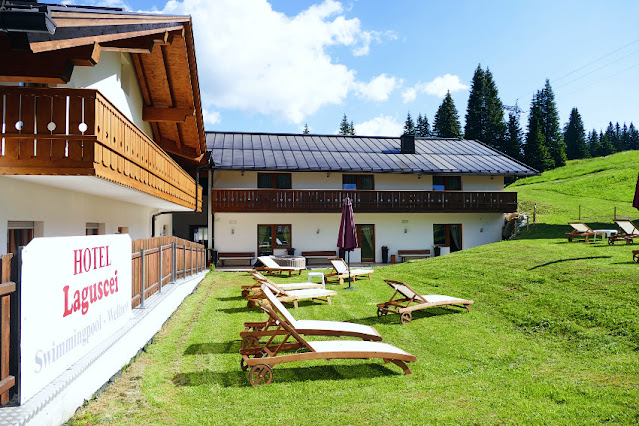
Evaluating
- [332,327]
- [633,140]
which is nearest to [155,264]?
[332,327]

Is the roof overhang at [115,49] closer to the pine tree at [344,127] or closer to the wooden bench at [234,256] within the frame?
the wooden bench at [234,256]

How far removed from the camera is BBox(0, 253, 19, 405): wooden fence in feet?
11.9

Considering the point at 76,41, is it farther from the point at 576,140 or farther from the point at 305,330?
the point at 576,140

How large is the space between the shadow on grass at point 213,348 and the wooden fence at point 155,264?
1576 millimetres

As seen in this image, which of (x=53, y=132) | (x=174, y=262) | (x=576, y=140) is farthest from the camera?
(x=576, y=140)

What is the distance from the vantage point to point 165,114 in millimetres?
15461

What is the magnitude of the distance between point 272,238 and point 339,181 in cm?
532

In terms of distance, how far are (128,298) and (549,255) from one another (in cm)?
1344

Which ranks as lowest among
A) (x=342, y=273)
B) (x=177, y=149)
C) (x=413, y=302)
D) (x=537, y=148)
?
(x=413, y=302)

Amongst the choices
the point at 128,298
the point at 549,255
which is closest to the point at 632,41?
the point at 549,255

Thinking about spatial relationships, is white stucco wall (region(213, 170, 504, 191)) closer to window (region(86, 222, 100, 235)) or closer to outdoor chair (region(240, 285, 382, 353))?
window (region(86, 222, 100, 235))

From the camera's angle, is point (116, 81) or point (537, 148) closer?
point (116, 81)

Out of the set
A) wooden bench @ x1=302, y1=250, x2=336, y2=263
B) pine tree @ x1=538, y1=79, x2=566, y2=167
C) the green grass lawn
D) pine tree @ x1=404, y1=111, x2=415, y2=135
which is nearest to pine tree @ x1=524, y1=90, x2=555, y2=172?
pine tree @ x1=538, y1=79, x2=566, y2=167

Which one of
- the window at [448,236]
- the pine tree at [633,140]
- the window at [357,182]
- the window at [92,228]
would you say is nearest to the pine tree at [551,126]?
the pine tree at [633,140]
